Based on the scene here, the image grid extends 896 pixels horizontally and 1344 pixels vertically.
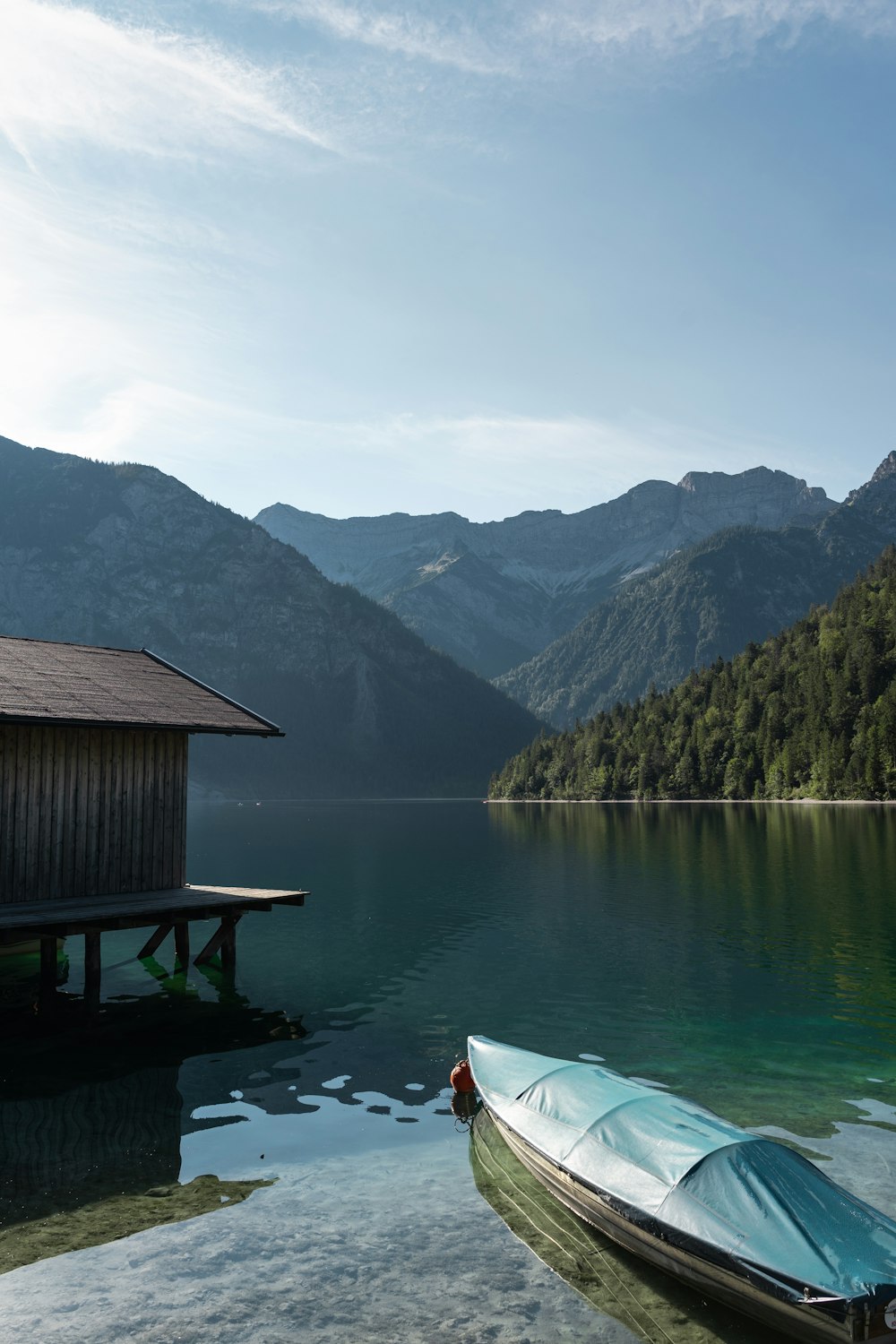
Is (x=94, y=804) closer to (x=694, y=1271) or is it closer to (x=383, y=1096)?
(x=383, y=1096)

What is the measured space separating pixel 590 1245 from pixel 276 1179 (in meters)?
5.73

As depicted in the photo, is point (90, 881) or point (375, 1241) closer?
point (375, 1241)

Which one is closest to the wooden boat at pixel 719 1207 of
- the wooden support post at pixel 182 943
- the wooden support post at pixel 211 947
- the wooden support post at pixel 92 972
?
the wooden support post at pixel 92 972

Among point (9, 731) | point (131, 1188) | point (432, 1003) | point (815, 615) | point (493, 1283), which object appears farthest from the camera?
point (815, 615)

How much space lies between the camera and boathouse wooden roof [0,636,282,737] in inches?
1112

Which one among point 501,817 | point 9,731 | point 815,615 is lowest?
point 501,817

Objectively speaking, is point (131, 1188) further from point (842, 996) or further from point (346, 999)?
point (842, 996)

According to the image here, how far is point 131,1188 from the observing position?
53.8ft

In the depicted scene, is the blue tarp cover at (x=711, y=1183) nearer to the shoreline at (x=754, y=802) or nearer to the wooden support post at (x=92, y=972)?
the wooden support post at (x=92, y=972)

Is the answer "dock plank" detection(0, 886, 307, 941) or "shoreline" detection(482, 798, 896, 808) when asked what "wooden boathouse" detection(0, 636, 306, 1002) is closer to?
"dock plank" detection(0, 886, 307, 941)

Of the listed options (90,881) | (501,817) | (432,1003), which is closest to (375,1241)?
(432,1003)

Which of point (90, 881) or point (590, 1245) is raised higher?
point (90, 881)

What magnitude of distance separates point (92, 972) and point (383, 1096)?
11.3 m

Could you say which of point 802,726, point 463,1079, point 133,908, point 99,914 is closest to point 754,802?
point 802,726
